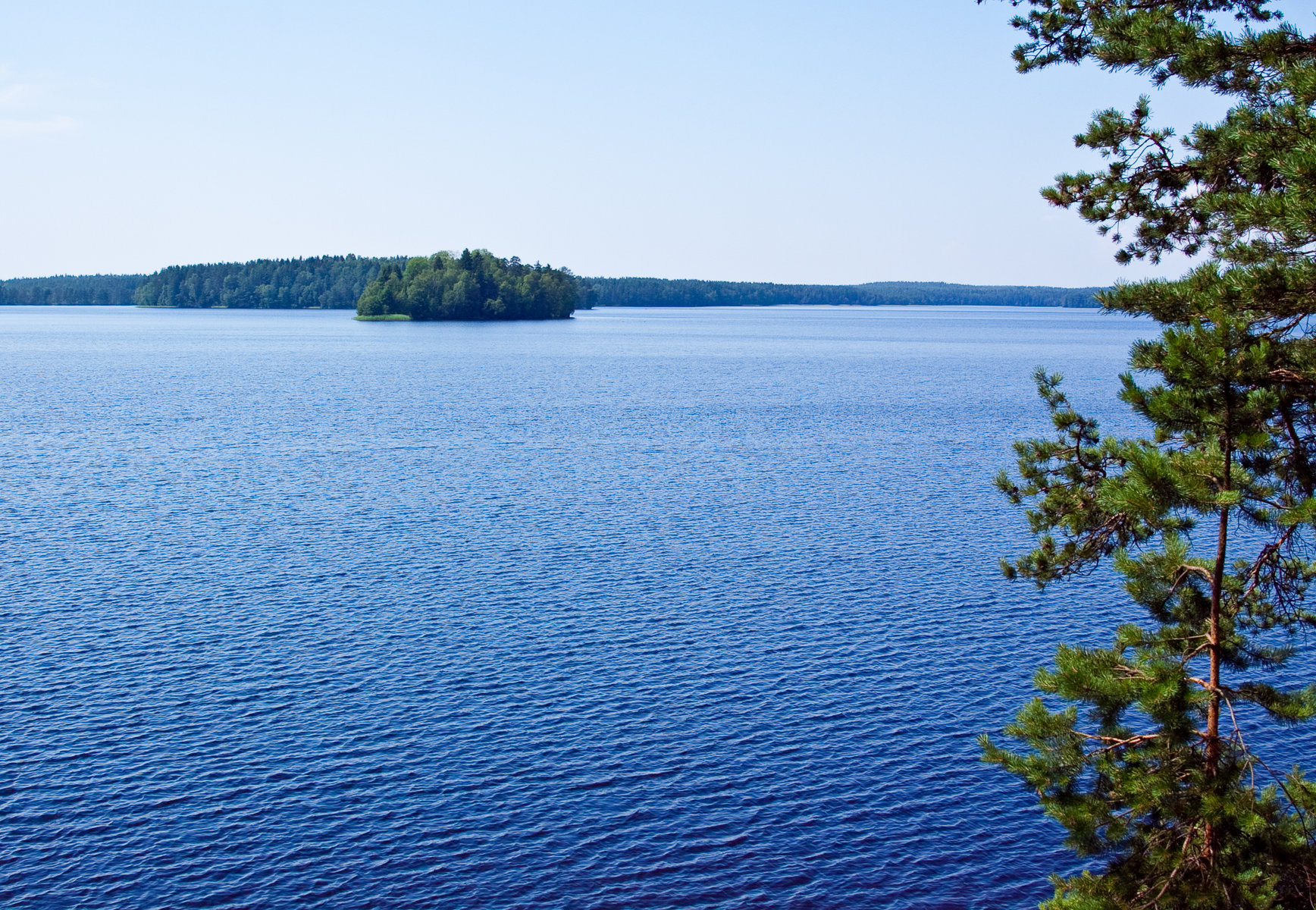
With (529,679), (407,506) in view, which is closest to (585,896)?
→ (529,679)

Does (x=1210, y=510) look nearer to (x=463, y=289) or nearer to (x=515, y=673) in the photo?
(x=515, y=673)

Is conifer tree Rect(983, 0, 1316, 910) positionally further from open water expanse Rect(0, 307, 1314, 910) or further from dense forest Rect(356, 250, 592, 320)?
dense forest Rect(356, 250, 592, 320)

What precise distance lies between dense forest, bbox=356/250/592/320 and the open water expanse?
11193cm

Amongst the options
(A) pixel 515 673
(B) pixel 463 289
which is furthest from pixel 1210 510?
(B) pixel 463 289

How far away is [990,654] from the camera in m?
22.2

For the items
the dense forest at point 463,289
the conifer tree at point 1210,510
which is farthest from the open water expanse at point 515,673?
the dense forest at point 463,289

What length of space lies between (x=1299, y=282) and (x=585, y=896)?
10493 mm

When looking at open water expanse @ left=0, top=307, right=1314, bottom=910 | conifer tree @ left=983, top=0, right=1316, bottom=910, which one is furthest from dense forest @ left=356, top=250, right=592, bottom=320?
conifer tree @ left=983, top=0, right=1316, bottom=910

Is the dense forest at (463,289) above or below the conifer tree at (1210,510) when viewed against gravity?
above

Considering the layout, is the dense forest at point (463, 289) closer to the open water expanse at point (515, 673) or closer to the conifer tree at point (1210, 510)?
the open water expanse at point (515, 673)

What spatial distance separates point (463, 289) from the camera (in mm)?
157625

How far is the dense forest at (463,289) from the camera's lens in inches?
6255

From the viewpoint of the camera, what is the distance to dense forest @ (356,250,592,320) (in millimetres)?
158875

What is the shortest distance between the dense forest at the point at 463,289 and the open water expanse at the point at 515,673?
11193cm
